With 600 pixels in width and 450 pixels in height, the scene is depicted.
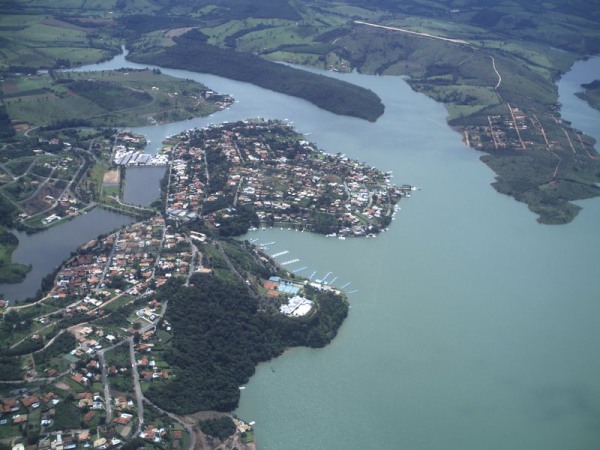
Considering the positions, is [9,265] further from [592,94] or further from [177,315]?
[592,94]

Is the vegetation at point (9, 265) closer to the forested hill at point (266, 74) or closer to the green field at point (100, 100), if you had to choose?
the green field at point (100, 100)

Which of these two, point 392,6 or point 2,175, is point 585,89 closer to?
point 392,6

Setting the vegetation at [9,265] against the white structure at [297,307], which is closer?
the white structure at [297,307]

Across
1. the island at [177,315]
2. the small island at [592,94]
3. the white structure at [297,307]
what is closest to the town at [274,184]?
the island at [177,315]


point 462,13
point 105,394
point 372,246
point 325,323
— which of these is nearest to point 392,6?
point 462,13

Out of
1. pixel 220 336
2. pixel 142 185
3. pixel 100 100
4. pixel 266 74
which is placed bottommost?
pixel 100 100

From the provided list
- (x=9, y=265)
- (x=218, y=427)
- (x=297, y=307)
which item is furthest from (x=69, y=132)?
(x=218, y=427)
